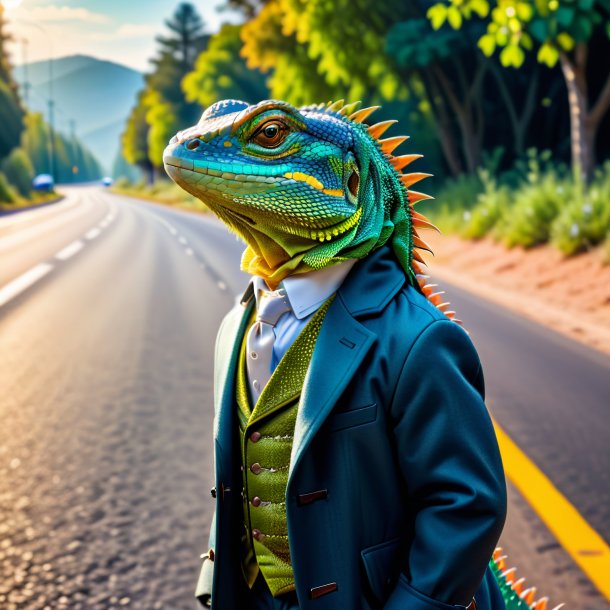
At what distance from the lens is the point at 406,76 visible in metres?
24.5

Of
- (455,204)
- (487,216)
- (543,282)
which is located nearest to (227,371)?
(543,282)

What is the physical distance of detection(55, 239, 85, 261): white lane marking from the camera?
2039 cm

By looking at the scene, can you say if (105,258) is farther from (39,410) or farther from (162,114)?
(162,114)

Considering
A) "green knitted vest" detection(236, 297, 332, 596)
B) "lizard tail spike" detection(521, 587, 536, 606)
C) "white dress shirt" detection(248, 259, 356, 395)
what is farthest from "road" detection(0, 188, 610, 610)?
"white dress shirt" detection(248, 259, 356, 395)

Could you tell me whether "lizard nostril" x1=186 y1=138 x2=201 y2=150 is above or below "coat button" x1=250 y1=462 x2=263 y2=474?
above

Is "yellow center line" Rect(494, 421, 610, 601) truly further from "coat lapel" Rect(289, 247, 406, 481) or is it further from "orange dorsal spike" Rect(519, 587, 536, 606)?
"coat lapel" Rect(289, 247, 406, 481)

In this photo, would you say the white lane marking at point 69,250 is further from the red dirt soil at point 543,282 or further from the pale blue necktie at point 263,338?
the pale blue necktie at point 263,338

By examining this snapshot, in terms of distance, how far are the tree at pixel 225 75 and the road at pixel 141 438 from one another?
127 feet

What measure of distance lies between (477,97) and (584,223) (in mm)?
11701

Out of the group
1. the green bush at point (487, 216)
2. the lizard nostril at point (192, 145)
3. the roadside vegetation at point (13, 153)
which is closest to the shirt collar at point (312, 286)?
the lizard nostril at point (192, 145)

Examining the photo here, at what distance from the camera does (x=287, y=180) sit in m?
1.69

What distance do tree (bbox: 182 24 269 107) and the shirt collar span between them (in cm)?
4902

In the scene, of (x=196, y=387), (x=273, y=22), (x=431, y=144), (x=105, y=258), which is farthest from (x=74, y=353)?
(x=431, y=144)

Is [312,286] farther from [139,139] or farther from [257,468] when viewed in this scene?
[139,139]
